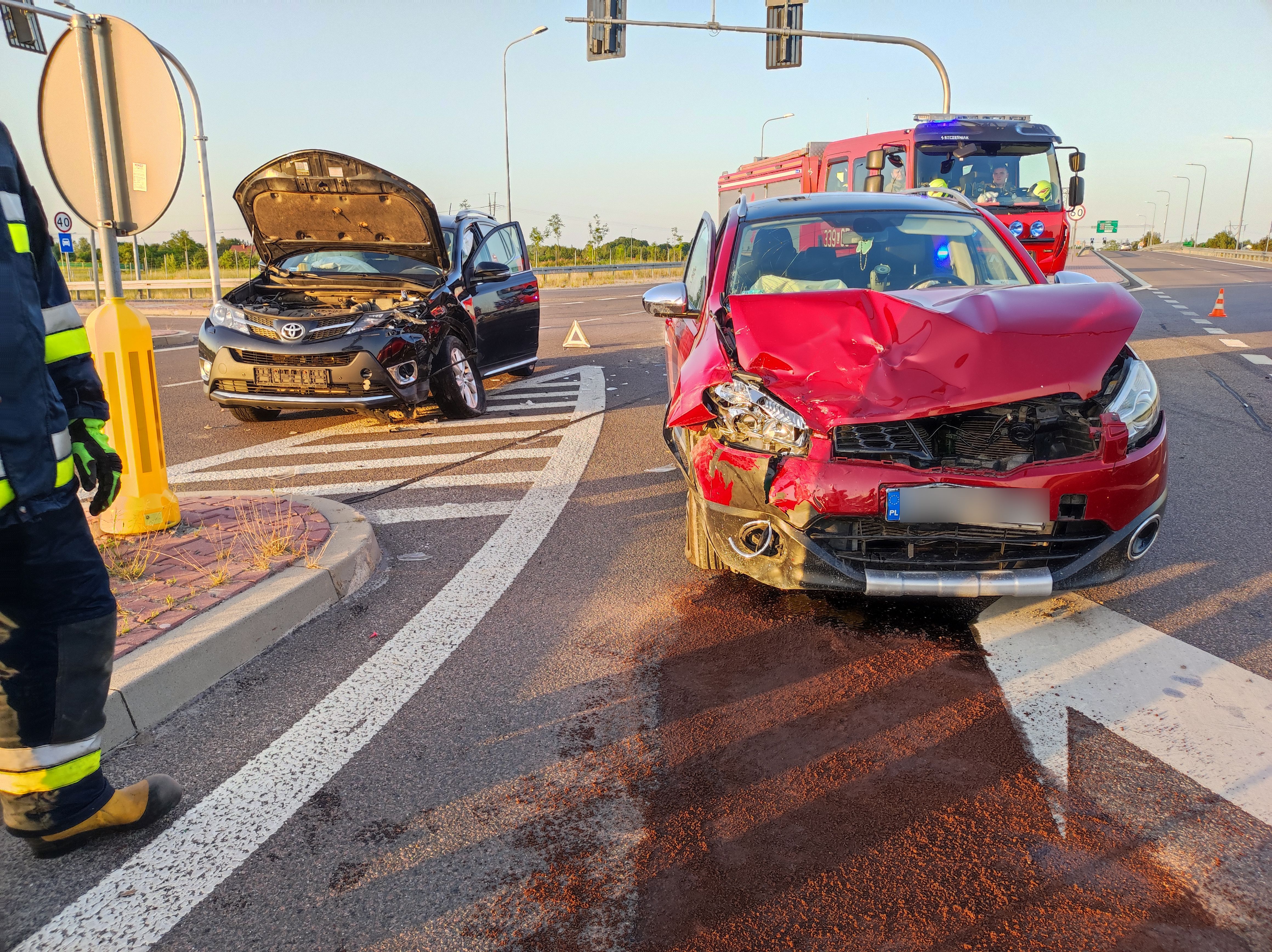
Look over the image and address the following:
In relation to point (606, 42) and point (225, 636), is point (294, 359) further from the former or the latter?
point (606, 42)

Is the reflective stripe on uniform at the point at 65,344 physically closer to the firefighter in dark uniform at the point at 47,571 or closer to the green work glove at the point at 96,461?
the firefighter in dark uniform at the point at 47,571

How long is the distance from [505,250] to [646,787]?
8.13 m

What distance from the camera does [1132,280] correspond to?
29.7 metres

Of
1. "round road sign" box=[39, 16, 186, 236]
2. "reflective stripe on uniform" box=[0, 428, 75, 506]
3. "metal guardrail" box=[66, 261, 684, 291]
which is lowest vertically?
"metal guardrail" box=[66, 261, 684, 291]

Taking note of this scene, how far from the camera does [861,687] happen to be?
3.12 m

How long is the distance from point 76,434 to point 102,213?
2.57m

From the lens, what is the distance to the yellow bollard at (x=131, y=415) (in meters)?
4.42

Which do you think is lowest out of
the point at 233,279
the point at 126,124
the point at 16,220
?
the point at 233,279

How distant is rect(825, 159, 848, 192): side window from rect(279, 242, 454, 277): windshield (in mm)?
9750

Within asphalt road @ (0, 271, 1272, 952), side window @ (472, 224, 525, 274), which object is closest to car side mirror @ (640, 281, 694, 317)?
asphalt road @ (0, 271, 1272, 952)

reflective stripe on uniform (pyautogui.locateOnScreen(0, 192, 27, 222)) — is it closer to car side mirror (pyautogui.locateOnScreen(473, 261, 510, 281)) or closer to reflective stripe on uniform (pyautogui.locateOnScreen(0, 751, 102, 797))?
reflective stripe on uniform (pyautogui.locateOnScreen(0, 751, 102, 797))

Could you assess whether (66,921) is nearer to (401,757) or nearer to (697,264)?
(401,757)

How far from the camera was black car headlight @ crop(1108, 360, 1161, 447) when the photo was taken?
3.42 meters

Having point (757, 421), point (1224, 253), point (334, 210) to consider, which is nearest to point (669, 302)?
point (757, 421)
